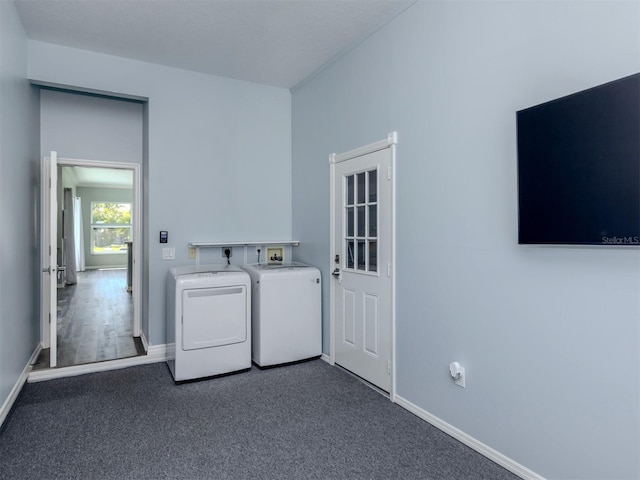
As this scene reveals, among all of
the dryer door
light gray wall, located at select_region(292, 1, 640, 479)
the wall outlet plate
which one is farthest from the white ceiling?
the dryer door

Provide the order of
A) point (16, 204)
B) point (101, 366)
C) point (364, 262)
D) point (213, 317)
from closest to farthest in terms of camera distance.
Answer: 1. point (16, 204)
2. point (364, 262)
3. point (213, 317)
4. point (101, 366)

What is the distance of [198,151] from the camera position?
391cm

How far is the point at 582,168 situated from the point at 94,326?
5.56 metres

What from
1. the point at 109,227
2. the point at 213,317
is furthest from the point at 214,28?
the point at 109,227

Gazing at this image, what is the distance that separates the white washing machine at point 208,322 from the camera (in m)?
3.18

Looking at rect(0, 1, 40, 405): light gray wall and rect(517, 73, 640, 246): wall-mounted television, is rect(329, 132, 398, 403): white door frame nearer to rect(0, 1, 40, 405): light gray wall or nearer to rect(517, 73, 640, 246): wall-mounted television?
rect(517, 73, 640, 246): wall-mounted television

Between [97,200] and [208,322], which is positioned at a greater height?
[97,200]

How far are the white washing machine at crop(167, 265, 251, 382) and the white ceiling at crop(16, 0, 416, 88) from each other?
2.09 m

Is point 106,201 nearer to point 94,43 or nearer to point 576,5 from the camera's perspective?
point 94,43

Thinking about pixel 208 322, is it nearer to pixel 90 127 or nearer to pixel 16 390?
pixel 16 390

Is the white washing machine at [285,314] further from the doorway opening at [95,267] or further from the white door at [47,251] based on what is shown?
the white door at [47,251]

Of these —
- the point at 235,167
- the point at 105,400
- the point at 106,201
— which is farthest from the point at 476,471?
the point at 106,201

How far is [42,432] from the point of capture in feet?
7.83

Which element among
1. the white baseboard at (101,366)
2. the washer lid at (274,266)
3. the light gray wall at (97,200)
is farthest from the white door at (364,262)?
the light gray wall at (97,200)
